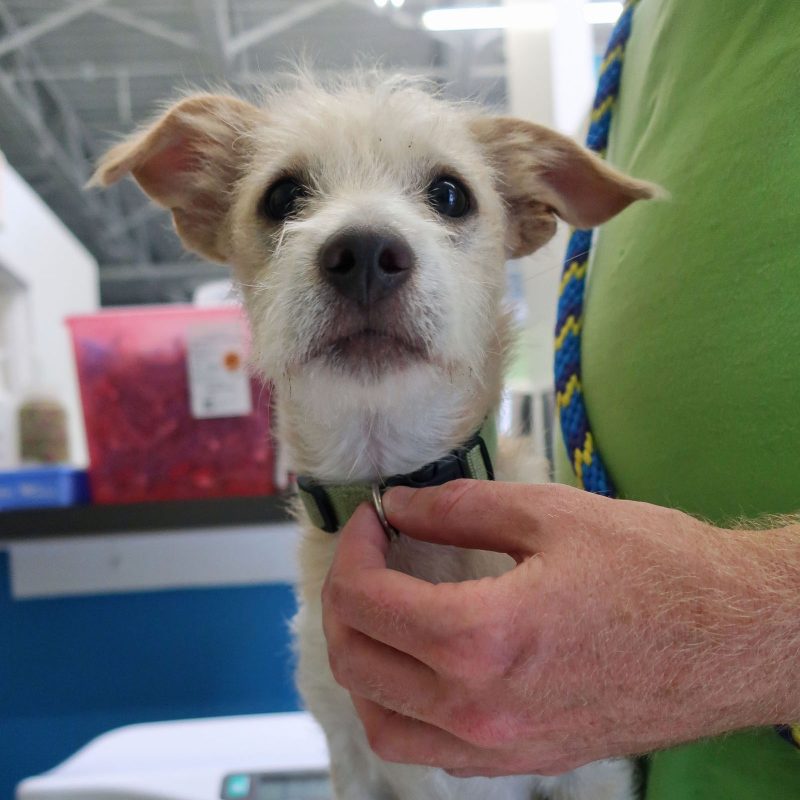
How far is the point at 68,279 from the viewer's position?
15.6 feet

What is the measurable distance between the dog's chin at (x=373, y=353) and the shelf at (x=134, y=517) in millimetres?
1059

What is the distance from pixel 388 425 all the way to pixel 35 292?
3852 millimetres

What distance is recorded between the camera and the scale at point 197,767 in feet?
4.08

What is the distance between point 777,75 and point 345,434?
0.64 metres

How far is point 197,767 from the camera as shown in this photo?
4.41ft

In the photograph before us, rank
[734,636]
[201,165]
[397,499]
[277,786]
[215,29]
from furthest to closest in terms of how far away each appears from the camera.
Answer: [215,29] < [277,786] < [201,165] < [397,499] < [734,636]

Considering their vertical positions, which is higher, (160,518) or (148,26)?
(148,26)

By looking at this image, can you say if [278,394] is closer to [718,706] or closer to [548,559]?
[548,559]

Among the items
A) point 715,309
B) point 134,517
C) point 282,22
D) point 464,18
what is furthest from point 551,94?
point 282,22

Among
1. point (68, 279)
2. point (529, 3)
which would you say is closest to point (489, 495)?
point (529, 3)

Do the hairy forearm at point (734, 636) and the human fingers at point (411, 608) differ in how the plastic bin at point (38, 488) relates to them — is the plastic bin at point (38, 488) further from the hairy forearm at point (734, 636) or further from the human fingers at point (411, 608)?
the hairy forearm at point (734, 636)

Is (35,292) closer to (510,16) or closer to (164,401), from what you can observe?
(164,401)

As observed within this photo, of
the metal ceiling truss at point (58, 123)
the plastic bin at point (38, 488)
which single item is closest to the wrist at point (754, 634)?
the plastic bin at point (38, 488)

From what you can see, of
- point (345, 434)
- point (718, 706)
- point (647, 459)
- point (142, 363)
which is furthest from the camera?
point (142, 363)
